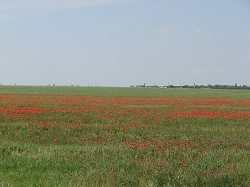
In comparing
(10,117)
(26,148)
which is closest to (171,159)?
(26,148)

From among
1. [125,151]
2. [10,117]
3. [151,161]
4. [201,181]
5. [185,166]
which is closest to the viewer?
[201,181]

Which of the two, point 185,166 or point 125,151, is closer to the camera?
point 185,166

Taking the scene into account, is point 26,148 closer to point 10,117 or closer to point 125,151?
point 125,151

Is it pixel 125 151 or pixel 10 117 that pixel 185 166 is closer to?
pixel 125 151

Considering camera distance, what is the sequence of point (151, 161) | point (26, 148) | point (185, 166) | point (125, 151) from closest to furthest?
point (185, 166) → point (151, 161) → point (125, 151) → point (26, 148)

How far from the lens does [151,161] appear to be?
10.1 meters

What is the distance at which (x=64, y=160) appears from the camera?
10258 mm

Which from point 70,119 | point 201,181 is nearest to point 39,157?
point 201,181

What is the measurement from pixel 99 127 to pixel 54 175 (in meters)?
10.0

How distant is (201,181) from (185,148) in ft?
13.8

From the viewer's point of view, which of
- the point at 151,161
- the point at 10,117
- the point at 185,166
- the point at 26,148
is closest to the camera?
the point at 185,166

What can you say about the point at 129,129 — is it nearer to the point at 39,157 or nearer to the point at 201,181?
the point at 39,157

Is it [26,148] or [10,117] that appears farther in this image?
[10,117]

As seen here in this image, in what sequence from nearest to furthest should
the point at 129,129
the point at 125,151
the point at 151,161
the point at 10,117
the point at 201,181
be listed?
1. the point at 201,181
2. the point at 151,161
3. the point at 125,151
4. the point at 129,129
5. the point at 10,117
